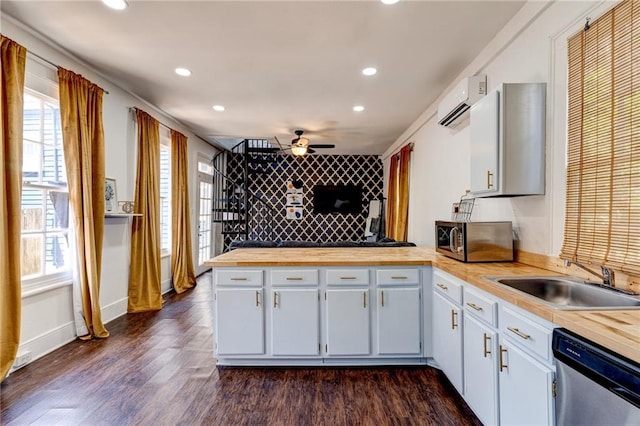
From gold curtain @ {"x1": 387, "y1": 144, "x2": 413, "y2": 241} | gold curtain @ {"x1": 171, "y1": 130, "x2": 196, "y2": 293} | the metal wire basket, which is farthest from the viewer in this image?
gold curtain @ {"x1": 387, "y1": 144, "x2": 413, "y2": 241}

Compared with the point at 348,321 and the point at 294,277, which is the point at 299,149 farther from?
the point at 348,321

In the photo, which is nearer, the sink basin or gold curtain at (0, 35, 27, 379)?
the sink basin

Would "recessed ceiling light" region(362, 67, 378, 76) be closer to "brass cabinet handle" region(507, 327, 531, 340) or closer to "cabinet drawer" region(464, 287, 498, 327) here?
"cabinet drawer" region(464, 287, 498, 327)

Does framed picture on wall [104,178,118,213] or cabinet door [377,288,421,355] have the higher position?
framed picture on wall [104,178,118,213]

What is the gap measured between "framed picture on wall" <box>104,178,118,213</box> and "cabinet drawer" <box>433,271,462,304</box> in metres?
3.53

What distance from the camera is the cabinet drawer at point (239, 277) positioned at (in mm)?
2521

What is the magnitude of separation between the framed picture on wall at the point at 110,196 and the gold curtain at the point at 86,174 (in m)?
0.26

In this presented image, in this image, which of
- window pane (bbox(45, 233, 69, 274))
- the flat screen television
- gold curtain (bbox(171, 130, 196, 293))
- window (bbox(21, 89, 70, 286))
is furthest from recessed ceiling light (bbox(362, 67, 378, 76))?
the flat screen television

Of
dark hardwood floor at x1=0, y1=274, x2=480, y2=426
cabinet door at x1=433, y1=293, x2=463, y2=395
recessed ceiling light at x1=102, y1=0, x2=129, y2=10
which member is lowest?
dark hardwood floor at x1=0, y1=274, x2=480, y2=426

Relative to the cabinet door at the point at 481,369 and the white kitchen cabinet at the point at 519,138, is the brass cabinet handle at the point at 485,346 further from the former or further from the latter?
the white kitchen cabinet at the point at 519,138

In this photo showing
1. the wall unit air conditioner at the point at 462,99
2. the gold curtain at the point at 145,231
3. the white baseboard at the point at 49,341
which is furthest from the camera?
the gold curtain at the point at 145,231

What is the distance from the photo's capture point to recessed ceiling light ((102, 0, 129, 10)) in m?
2.15

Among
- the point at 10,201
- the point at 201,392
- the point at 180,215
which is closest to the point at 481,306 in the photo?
the point at 201,392

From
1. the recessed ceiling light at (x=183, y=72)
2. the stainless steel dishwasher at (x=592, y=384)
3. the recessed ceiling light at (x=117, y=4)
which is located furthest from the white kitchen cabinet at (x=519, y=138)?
the recessed ceiling light at (x=183, y=72)
